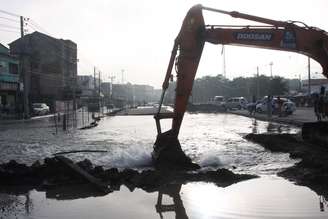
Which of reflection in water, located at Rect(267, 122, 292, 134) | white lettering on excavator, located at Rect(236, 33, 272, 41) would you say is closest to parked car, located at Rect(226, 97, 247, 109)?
reflection in water, located at Rect(267, 122, 292, 134)

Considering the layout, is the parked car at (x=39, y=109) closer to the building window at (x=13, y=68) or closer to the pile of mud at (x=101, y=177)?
the building window at (x=13, y=68)

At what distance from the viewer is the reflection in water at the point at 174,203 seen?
8.18 meters

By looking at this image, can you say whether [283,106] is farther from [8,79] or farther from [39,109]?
[8,79]

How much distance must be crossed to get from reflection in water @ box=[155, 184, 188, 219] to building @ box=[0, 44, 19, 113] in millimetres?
54434

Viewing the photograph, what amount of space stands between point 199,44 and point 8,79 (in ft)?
183

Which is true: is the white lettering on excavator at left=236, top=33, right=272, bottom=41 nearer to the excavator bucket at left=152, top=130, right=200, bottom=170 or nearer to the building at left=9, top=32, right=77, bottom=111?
the excavator bucket at left=152, top=130, right=200, bottom=170

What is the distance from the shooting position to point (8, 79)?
64938 millimetres

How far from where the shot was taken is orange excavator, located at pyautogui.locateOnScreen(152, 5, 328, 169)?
13.3 m

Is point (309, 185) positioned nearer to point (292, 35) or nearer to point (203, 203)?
point (203, 203)

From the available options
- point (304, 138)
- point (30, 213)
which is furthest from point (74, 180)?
point (304, 138)

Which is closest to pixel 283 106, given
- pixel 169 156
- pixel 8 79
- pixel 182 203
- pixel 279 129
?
pixel 279 129

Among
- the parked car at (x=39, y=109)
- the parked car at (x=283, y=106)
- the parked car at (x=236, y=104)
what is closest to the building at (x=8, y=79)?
the parked car at (x=39, y=109)

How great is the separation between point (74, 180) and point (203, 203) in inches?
142

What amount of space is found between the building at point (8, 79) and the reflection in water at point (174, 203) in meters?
54.4
